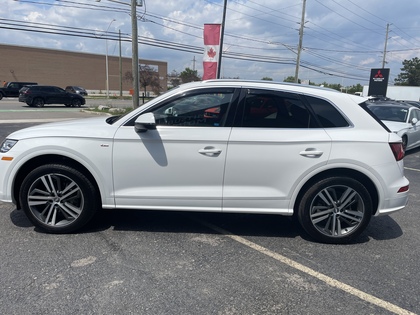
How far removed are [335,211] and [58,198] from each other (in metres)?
3.13

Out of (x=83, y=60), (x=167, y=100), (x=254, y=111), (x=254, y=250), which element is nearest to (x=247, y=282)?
(x=254, y=250)

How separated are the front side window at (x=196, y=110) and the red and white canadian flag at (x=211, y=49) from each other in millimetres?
11240

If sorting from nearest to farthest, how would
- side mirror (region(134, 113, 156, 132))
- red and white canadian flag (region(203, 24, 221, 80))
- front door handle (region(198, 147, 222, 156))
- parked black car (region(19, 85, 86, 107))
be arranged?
side mirror (region(134, 113, 156, 132))
front door handle (region(198, 147, 222, 156))
red and white canadian flag (region(203, 24, 221, 80))
parked black car (region(19, 85, 86, 107))

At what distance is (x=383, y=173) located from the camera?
371 cm

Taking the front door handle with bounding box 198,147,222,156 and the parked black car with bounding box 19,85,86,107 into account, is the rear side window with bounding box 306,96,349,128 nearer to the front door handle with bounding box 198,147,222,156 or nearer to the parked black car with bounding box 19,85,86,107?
the front door handle with bounding box 198,147,222,156

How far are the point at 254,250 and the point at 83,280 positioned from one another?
5.66ft

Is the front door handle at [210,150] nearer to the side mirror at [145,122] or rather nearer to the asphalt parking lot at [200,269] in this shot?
the side mirror at [145,122]

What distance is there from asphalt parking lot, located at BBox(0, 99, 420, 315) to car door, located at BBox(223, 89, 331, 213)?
54 cm

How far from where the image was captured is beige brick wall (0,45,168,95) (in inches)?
2277

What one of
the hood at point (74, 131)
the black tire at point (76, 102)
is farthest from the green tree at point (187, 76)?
the hood at point (74, 131)

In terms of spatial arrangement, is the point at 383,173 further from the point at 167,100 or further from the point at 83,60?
the point at 83,60

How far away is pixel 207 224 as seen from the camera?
14.1ft

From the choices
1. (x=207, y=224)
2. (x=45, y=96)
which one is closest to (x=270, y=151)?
(x=207, y=224)

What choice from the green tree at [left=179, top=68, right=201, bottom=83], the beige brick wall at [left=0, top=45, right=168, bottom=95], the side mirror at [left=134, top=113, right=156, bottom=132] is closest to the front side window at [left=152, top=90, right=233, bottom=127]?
the side mirror at [left=134, top=113, right=156, bottom=132]
